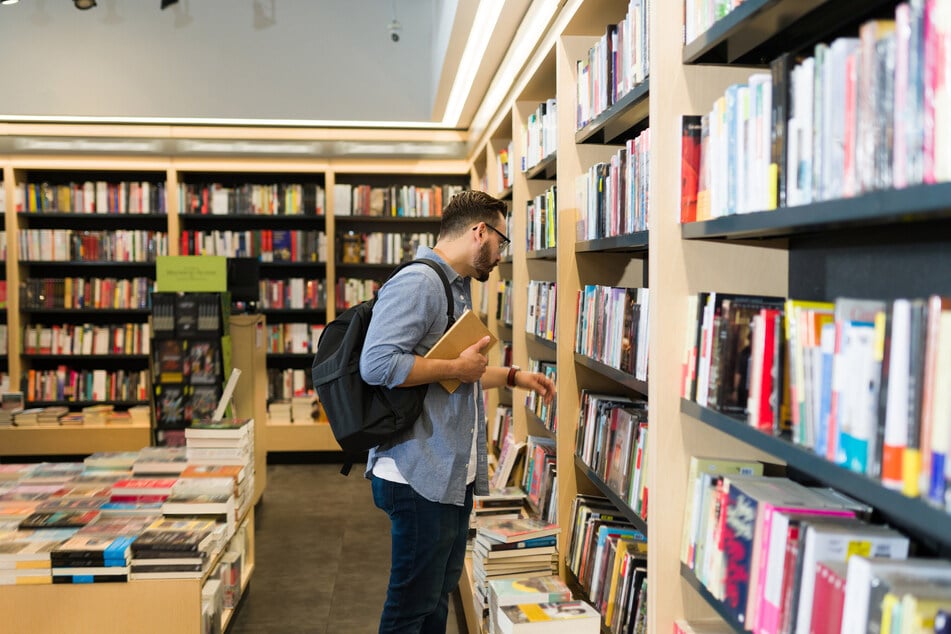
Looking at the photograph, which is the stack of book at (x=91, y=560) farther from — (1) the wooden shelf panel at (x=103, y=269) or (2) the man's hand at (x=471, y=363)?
(1) the wooden shelf panel at (x=103, y=269)

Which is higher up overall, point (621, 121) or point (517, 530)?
point (621, 121)

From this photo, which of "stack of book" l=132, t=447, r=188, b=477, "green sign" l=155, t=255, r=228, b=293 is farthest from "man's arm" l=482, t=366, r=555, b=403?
"green sign" l=155, t=255, r=228, b=293

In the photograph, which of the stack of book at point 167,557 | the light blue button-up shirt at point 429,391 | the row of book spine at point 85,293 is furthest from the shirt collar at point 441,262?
the row of book spine at point 85,293

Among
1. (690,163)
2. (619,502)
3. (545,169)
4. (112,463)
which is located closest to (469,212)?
(690,163)

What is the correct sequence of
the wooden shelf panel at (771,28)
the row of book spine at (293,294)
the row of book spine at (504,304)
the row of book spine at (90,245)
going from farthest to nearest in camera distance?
the row of book spine at (293,294), the row of book spine at (90,245), the row of book spine at (504,304), the wooden shelf panel at (771,28)

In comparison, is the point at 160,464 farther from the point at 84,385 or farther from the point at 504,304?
the point at 84,385

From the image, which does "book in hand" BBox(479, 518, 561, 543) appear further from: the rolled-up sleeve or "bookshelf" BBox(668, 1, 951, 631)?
"bookshelf" BBox(668, 1, 951, 631)

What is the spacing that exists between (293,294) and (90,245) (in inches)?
69.6

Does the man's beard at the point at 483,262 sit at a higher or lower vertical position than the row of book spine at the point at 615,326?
higher

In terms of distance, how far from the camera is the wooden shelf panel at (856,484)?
0.89 meters

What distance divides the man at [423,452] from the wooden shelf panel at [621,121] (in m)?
0.67

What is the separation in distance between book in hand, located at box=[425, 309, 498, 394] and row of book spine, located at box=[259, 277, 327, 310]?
4846mm

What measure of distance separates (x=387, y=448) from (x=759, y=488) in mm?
1060

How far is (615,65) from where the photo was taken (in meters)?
2.37
